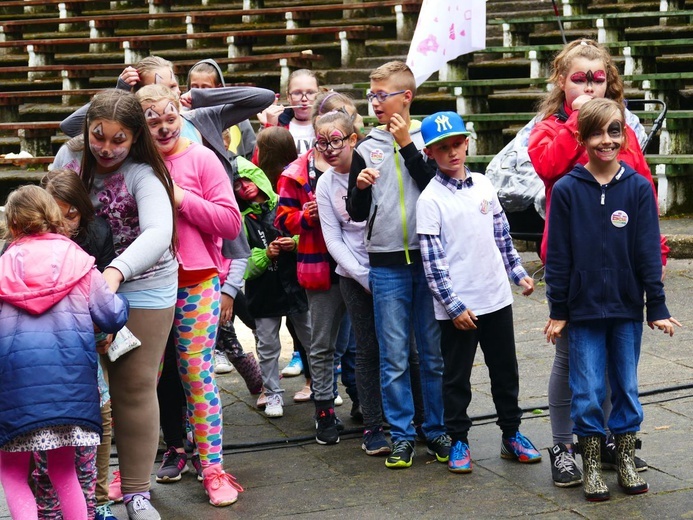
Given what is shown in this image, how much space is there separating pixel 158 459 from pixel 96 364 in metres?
1.50

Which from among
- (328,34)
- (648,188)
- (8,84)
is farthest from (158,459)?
(8,84)

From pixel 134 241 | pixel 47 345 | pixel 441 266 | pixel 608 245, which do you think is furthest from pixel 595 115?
pixel 47 345

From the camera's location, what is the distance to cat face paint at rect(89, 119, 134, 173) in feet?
14.1

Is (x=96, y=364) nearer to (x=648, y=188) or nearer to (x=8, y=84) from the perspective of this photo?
(x=648, y=188)

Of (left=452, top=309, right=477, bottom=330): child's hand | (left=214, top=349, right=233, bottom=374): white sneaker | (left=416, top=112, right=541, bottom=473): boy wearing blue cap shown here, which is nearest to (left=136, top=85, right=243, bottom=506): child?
(left=416, top=112, right=541, bottom=473): boy wearing blue cap

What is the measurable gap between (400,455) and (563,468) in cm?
75

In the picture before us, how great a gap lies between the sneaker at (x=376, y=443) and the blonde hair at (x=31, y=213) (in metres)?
1.87

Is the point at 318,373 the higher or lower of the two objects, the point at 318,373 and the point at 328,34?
the lower

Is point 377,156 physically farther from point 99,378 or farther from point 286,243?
point 99,378

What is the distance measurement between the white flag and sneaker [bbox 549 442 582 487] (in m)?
3.51

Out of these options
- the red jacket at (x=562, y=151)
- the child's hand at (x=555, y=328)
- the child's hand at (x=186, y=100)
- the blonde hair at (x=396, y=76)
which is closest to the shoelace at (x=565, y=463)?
the child's hand at (x=555, y=328)

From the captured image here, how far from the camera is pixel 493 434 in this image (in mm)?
5387

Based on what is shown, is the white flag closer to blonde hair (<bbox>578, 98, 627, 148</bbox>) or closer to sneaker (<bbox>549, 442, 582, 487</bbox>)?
blonde hair (<bbox>578, 98, 627, 148</bbox>)

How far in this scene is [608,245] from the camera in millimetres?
4387
